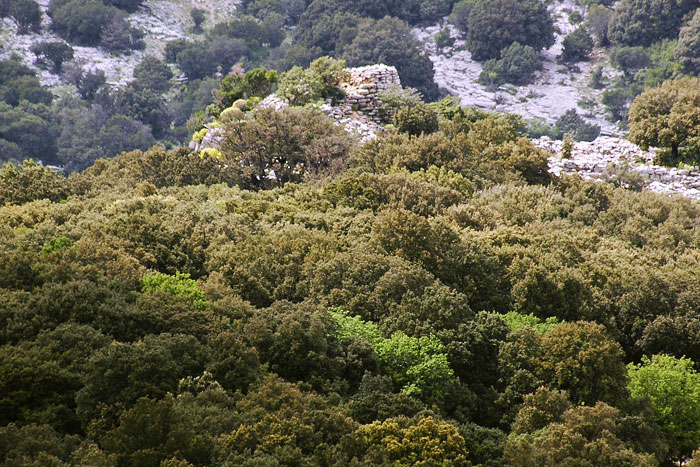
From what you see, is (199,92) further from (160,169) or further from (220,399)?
(220,399)

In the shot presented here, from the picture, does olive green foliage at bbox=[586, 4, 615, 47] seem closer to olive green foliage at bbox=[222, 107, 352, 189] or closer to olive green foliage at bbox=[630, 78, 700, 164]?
olive green foliage at bbox=[630, 78, 700, 164]

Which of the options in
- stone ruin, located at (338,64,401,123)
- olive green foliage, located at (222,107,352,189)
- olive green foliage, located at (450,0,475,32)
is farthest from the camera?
olive green foliage, located at (450,0,475,32)

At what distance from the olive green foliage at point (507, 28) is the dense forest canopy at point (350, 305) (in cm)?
5023

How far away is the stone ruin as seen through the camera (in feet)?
135

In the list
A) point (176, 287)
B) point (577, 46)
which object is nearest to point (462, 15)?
point (577, 46)

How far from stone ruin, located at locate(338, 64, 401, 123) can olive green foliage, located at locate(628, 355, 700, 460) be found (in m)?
26.8

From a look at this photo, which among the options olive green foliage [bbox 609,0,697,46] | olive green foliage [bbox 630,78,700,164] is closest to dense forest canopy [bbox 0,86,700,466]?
olive green foliage [bbox 630,78,700,164]

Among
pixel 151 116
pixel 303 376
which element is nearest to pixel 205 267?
pixel 303 376

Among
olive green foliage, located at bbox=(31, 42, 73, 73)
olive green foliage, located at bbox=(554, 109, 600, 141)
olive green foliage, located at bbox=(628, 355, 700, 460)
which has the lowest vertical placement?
olive green foliage, located at bbox=(554, 109, 600, 141)

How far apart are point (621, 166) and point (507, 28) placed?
54732 millimetres

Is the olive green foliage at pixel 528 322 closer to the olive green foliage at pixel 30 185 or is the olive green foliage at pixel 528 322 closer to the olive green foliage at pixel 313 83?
the olive green foliage at pixel 30 185

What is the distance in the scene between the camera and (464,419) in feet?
47.5

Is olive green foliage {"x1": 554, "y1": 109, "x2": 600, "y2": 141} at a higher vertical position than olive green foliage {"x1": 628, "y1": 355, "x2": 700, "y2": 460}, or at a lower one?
lower

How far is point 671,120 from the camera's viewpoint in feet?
121
